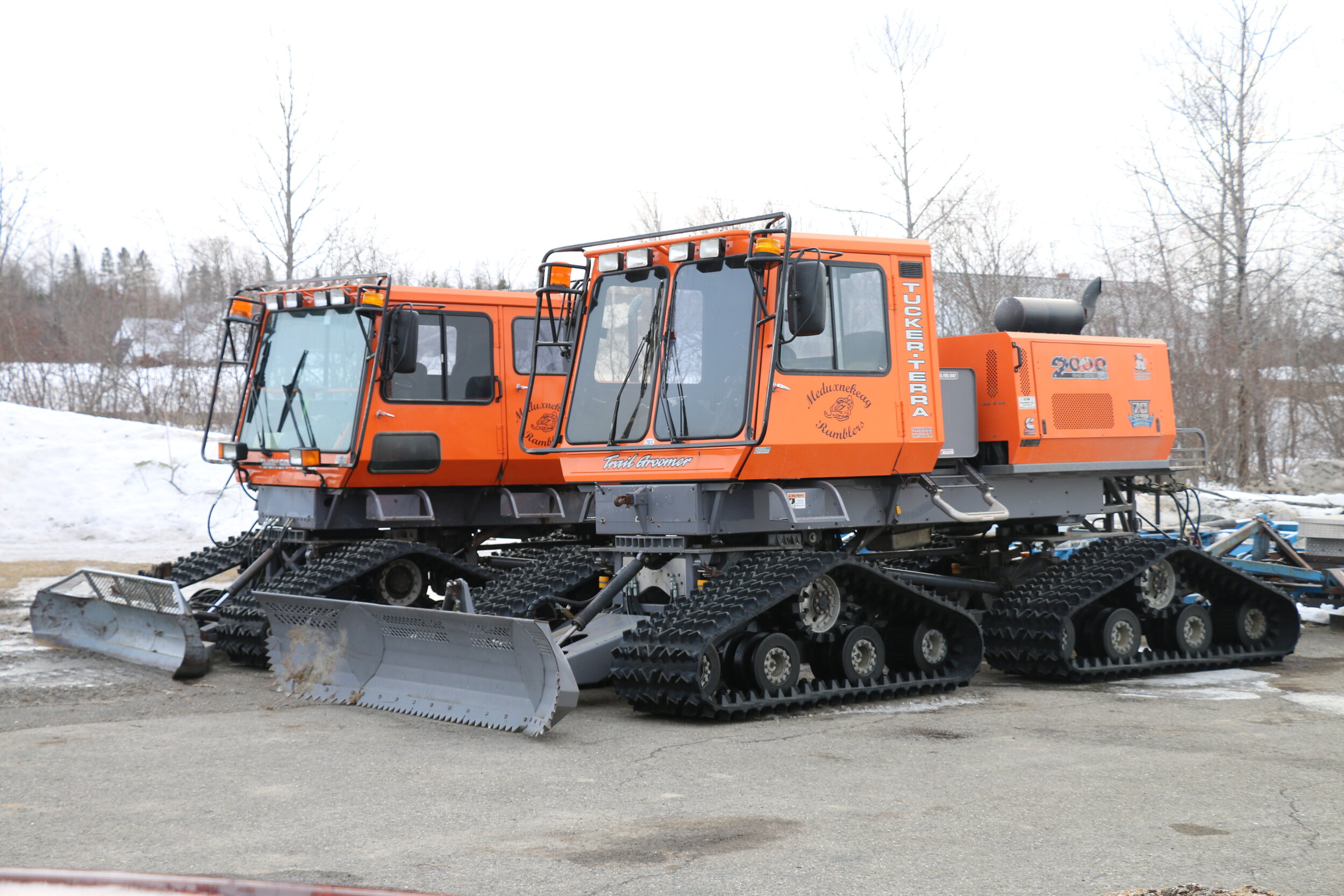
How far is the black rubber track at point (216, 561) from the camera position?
1164 cm

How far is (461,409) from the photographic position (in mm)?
11328

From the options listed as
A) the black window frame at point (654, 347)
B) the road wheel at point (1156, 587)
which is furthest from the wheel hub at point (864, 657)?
the road wheel at point (1156, 587)

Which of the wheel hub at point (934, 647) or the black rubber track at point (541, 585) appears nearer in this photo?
the wheel hub at point (934, 647)

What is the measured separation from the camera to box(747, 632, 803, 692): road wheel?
7832 mm

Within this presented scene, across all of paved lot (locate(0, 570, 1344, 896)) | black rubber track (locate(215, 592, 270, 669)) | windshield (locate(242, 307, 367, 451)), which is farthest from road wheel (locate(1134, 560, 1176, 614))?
black rubber track (locate(215, 592, 270, 669))

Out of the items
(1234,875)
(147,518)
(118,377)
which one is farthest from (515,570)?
(118,377)

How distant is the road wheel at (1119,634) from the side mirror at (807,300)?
3499 mm

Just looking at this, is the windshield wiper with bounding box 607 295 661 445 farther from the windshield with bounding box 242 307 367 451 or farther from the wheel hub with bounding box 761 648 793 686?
the windshield with bounding box 242 307 367 451

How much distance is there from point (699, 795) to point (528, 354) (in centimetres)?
646

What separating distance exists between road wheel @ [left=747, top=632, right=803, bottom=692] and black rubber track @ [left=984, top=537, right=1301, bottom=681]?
218 centimetres

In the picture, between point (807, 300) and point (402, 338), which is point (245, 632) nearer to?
point (402, 338)

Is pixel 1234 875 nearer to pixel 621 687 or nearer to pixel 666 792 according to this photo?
pixel 666 792

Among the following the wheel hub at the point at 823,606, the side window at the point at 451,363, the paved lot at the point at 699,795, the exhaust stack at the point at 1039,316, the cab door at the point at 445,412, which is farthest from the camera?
the side window at the point at 451,363

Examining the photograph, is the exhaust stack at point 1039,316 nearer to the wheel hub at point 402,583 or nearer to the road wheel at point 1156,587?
the road wheel at point 1156,587
